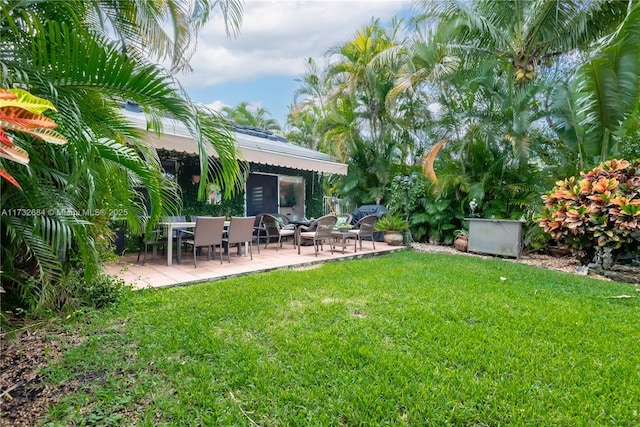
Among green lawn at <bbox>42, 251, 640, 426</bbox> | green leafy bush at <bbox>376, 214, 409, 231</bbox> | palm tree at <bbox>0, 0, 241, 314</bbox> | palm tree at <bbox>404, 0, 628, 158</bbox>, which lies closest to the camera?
palm tree at <bbox>0, 0, 241, 314</bbox>

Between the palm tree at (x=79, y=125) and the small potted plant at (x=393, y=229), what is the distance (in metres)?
9.35

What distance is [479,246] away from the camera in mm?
11344

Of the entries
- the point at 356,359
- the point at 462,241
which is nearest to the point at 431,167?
the point at 462,241

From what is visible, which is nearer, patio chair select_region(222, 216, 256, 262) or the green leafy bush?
patio chair select_region(222, 216, 256, 262)

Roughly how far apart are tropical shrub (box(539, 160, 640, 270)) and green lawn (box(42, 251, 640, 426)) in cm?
258

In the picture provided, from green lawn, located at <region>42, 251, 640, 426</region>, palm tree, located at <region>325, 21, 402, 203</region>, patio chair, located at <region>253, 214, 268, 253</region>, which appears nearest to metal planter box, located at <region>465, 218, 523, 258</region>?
green lawn, located at <region>42, 251, 640, 426</region>

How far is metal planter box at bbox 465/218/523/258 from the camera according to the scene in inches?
412

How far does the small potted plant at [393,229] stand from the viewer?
1245 centimetres

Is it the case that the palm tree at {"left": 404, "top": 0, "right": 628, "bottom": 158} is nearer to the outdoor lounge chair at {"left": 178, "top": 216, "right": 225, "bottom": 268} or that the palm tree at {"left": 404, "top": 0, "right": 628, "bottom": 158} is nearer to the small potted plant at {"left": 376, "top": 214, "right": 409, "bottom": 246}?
the small potted plant at {"left": 376, "top": 214, "right": 409, "bottom": 246}

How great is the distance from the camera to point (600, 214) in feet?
25.7

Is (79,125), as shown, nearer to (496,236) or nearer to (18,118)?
(18,118)

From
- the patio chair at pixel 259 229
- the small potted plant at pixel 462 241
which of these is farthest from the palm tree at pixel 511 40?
→ the patio chair at pixel 259 229

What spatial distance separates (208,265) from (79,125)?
5.84 metres

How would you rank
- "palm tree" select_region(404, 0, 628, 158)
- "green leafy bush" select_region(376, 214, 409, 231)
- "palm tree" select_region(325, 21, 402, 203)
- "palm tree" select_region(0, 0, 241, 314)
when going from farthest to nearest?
"palm tree" select_region(325, 21, 402, 203), "green leafy bush" select_region(376, 214, 409, 231), "palm tree" select_region(404, 0, 628, 158), "palm tree" select_region(0, 0, 241, 314)
